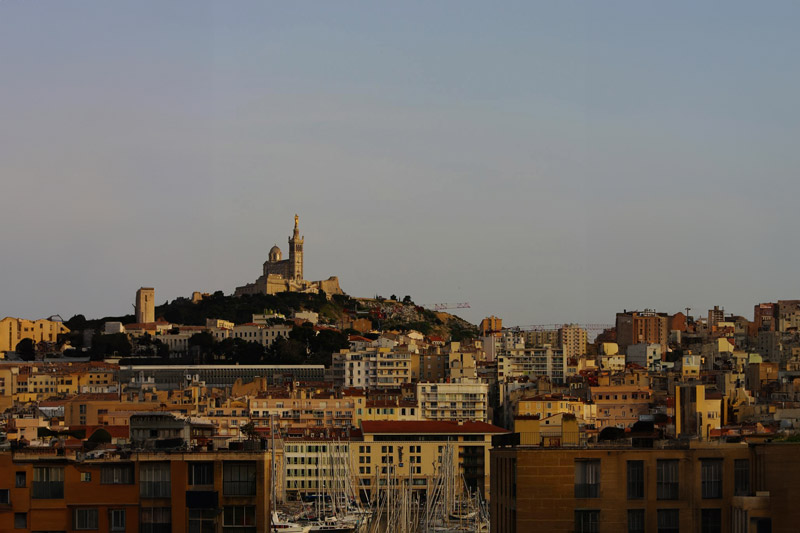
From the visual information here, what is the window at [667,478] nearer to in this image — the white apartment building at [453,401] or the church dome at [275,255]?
the white apartment building at [453,401]

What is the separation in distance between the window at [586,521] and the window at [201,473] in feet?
17.4

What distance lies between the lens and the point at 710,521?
2103cm

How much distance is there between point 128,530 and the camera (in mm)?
23047

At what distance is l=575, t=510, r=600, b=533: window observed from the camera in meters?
20.8

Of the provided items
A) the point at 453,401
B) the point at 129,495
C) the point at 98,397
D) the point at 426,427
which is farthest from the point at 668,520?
the point at 98,397

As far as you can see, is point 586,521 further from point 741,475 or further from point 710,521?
point 741,475

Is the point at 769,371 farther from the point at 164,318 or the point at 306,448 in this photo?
the point at 164,318

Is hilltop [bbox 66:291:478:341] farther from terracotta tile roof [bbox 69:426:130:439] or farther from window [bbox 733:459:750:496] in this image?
window [bbox 733:459:750:496]

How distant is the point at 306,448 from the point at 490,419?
2174 cm

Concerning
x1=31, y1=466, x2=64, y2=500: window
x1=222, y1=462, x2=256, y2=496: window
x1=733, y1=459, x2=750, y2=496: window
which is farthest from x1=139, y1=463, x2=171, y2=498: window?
x1=733, y1=459, x2=750, y2=496: window

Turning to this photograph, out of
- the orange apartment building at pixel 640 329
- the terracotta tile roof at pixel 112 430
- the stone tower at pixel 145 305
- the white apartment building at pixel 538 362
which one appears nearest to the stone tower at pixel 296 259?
the stone tower at pixel 145 305

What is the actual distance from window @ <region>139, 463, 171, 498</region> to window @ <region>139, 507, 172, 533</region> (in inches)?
7.9

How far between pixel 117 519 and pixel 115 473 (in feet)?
2.07

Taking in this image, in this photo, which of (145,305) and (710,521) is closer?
(710,521)
